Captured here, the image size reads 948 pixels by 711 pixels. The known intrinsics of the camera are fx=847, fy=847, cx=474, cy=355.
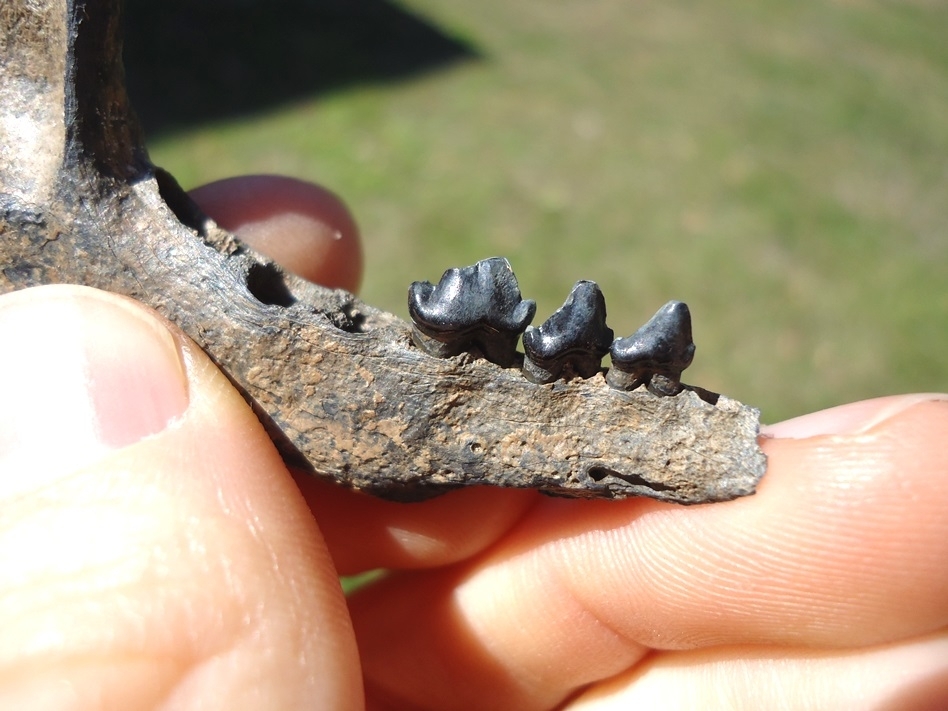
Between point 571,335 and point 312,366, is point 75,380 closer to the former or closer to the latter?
point 312,366

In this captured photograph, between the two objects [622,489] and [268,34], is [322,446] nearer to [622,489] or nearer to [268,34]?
[622,489]

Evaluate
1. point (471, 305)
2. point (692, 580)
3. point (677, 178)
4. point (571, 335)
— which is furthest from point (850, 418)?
point (677, 178)

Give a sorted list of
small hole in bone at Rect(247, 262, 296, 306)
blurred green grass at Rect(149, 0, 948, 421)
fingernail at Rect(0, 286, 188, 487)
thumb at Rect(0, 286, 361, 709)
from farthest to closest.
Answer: blurred green grass at Rect(149, 0, 948, 421) → small hole in bone at Rect(247, 262, 296, 306) → fingernail at Rect(0, 286, 188, 487) → thumb at Rect(0, 286, 361, 709)

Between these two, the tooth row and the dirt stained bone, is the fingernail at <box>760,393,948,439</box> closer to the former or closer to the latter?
the dirt stained bone

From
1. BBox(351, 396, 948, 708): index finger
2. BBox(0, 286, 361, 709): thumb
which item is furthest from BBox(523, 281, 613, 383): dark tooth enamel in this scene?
BBox(0, 286, 361, 709): thumb

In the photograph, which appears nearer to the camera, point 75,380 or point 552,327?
point 75,380

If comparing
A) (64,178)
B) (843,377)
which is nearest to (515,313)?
(64,178)
